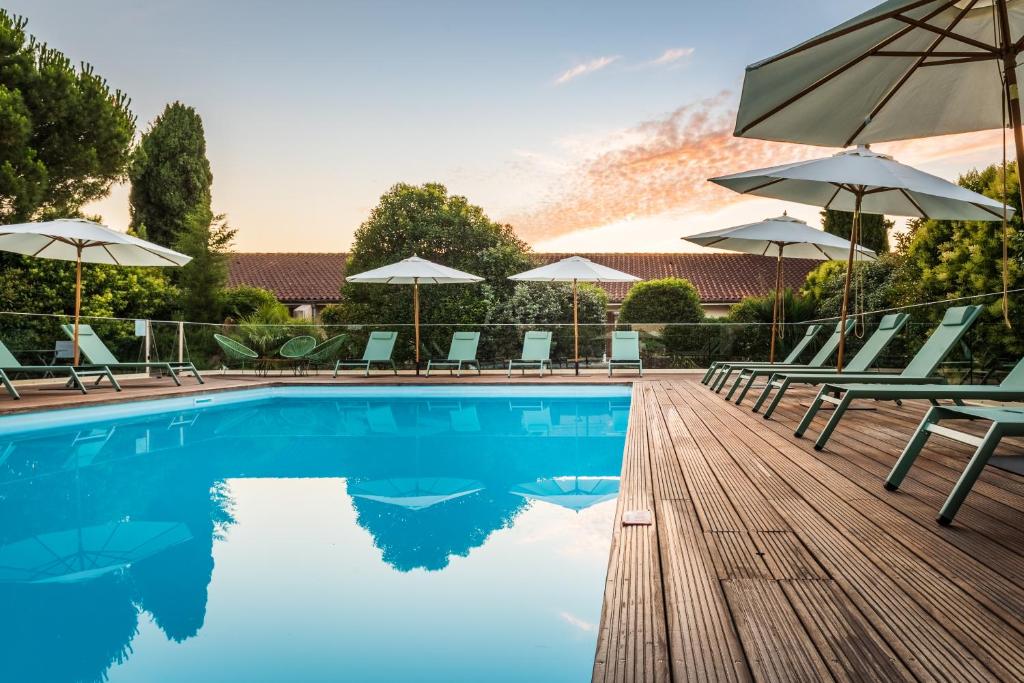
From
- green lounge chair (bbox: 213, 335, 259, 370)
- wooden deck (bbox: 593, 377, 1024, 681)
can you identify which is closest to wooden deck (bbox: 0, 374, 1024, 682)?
wooden deck (bbox: 593, 377, 1024, 681)

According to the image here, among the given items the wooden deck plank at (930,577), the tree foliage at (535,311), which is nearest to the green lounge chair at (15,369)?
the tree foliage at (535,311)

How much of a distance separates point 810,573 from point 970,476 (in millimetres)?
914

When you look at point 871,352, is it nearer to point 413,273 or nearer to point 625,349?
point 625,349

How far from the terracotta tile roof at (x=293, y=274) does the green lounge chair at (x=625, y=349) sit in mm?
14025

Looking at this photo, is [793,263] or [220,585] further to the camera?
[793,263]

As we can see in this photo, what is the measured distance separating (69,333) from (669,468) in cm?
889

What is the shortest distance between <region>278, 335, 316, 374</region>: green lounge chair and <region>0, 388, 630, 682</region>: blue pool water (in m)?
5.65

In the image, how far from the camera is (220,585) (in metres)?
2.97

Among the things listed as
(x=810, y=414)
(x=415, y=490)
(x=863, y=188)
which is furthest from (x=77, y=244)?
(x=863, y=188)

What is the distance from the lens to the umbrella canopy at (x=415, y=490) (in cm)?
454

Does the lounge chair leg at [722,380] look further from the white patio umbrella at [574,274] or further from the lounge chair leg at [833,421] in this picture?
the lounge chair leg at [833,421]

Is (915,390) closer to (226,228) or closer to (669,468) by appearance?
(669,468)

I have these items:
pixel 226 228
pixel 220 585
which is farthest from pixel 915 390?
pixel 226 228

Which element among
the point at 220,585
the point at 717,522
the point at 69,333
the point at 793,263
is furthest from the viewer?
the point at 793,263
